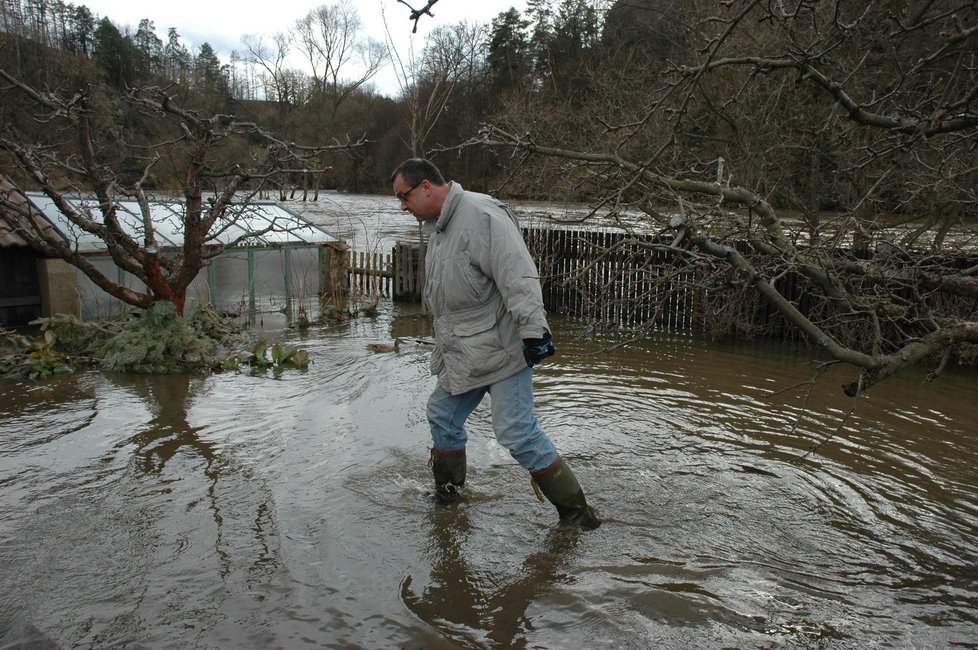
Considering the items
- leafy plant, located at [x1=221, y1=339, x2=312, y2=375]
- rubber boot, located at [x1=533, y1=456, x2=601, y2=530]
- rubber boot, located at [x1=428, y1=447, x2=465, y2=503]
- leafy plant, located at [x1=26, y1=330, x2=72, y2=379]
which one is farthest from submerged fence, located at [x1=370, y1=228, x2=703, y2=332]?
rubber boot, located at [x1=533, y1=456, x2=601, y2=530]

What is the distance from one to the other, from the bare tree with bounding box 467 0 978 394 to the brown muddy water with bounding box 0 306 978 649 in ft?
3.27

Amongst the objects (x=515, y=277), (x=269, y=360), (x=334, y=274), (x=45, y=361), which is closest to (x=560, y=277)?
(x=334, y=274)

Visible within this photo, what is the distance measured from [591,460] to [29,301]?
8236mm

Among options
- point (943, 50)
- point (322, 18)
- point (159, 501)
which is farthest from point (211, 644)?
point (322, 18)

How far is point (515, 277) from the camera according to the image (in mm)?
3830

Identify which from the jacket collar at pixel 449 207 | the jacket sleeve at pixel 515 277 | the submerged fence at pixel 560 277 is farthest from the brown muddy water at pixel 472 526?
the submerged fence at pixel 560 277

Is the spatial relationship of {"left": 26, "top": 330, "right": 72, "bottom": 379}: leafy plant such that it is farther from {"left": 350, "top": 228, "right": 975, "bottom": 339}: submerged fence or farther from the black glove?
the black glove

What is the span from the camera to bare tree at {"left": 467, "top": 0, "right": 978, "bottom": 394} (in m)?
3.73

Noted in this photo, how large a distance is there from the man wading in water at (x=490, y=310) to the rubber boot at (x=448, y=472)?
1.50 ft

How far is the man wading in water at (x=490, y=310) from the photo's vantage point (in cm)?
388

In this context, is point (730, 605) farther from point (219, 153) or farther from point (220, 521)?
point (219, 153)

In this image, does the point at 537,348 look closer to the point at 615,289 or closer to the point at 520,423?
the point at 520,423

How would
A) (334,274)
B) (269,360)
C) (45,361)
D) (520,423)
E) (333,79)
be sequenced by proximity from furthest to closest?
(333,79) < (334,274) < (269,360) < (45,361) < (520,423)

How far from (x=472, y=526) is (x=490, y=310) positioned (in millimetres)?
1212
